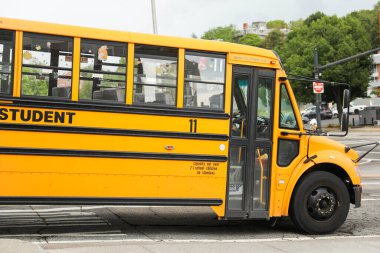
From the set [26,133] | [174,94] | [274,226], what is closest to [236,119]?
[174,94]

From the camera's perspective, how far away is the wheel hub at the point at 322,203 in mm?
9070

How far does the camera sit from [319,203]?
9109mm

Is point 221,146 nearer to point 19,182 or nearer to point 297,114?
point 297,114

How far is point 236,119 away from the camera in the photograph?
345 inches

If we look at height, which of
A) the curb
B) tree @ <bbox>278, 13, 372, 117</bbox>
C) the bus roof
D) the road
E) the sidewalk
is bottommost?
the road

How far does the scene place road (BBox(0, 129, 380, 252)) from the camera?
788 cm

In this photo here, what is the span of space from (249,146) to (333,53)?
5167cm

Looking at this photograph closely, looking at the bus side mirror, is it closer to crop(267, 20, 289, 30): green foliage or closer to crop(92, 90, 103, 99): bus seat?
crop(92, 90, 103, 99): bus seat

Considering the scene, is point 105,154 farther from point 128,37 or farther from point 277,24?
point 277,24

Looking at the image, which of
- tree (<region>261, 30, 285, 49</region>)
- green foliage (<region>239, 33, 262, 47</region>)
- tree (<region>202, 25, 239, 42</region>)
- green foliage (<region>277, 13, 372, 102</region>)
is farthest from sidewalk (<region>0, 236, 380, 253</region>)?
tree (<region>202, 25, 239, 42</region>)

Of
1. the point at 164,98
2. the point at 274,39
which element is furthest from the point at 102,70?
the point at 274,39

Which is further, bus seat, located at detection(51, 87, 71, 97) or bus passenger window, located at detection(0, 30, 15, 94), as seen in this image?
bus seat, located at detection(51, 87, 71, 97)

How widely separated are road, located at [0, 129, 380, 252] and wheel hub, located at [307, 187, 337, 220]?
0.34 metres

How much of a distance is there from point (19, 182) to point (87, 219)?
86.2 inches
